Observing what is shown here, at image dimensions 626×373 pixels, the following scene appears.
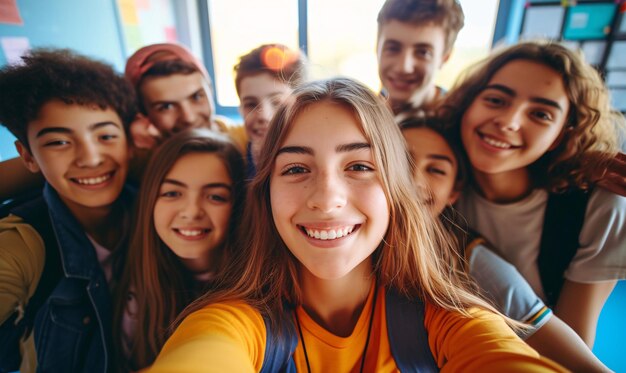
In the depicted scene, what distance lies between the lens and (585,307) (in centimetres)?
106

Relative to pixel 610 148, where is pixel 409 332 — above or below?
below

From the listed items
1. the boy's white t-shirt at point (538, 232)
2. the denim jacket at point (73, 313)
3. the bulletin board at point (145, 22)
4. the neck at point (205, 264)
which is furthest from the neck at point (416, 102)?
the bulletin board at point (145, 22)

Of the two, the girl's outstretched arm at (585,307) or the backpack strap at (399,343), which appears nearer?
the backpack strap at (399,343)

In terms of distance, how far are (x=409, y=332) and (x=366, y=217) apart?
32 cm

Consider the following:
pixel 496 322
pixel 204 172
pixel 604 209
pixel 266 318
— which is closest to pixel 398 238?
pixel 496 322

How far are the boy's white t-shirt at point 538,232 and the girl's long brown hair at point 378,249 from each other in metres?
0.44

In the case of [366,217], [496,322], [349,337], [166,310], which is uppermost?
[366,217]

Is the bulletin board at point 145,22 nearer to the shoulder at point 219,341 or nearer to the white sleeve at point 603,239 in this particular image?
the shoulder at point 219,341

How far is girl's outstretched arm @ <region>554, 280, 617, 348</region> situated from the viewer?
3.46 feet

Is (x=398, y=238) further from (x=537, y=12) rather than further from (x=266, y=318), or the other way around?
(x=537, y=12)

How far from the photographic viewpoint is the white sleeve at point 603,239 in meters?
1.01

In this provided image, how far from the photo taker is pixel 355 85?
0.81m

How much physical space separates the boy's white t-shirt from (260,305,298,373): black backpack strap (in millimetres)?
828

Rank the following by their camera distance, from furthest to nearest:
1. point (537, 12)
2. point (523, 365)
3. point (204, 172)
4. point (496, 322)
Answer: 1. point (537, 12)
2. point (204, 172)
3. point (496, 322)
4. point (523, 365)
